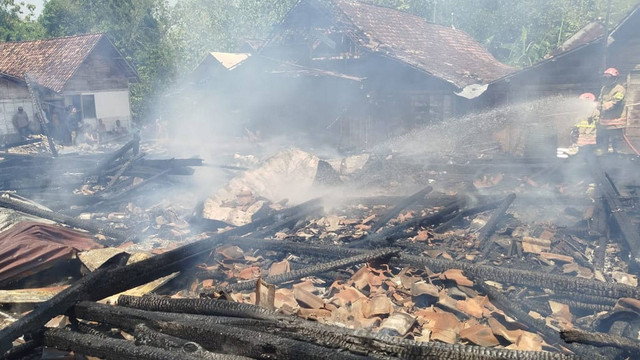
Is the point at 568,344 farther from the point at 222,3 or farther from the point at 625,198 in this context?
the point at 222,3

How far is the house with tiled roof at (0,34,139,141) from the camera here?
2488 cm

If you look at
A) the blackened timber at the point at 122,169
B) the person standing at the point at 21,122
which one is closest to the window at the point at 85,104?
the person standing at the point at 21,122

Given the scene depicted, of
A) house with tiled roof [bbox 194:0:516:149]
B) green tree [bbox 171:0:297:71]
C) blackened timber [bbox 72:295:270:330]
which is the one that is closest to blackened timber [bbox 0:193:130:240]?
blackened timber [bbox 72:295:270:330]

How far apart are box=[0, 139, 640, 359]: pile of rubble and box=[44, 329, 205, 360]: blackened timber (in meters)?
0.01

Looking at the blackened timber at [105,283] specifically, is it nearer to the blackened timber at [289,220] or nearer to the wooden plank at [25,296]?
A: the wooden plank at [25,296]

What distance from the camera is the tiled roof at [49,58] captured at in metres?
26.2

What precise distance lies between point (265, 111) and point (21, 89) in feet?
44.3

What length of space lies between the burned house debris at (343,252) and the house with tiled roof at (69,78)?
12.6 metres

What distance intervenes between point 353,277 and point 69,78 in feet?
83.5

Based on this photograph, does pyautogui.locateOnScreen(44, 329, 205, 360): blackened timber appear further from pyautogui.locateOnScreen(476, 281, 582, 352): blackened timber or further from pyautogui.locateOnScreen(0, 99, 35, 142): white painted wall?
pyautogui.locateOnScreen(0, 99, 35, 142): white painted wall

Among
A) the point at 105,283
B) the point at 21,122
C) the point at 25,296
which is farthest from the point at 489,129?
the point at 21,122

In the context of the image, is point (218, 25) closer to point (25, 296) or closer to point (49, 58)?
point (49, 58)

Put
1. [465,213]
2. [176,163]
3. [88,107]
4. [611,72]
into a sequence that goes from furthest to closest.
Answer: [88,107] < [611,72] < [176,163] < [465,213]

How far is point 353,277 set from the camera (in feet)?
20.1
